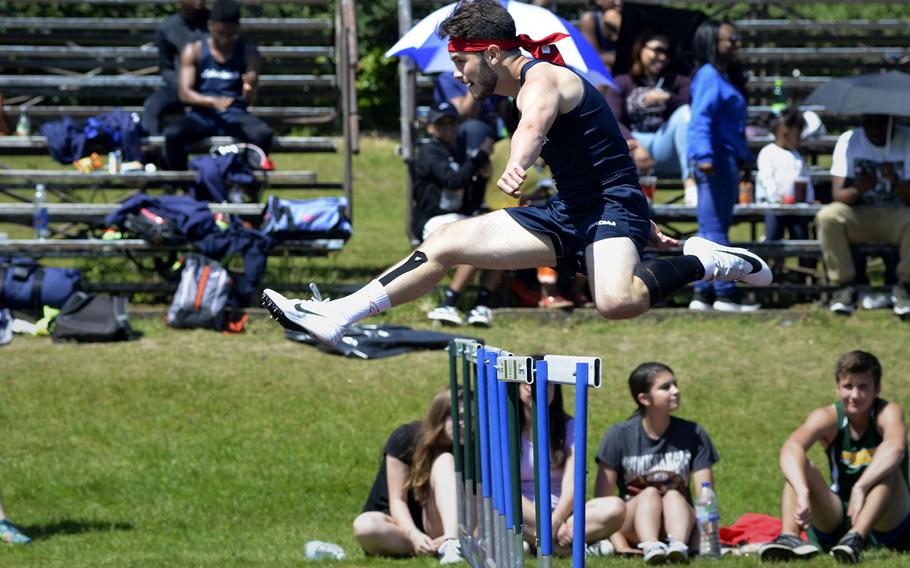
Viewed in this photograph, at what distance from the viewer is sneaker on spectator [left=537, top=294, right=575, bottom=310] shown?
37.0ft

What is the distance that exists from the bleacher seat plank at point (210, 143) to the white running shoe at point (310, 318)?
712cm

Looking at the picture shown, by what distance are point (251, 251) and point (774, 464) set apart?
4.57 meters

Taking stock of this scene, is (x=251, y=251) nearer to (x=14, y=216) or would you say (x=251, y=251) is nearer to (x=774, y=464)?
(x=14, y=216)

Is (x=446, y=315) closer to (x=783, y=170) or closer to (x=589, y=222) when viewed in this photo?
(x=783, y=170)

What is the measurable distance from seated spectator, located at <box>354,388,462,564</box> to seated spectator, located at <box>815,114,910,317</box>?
543 cm

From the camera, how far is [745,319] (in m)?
11.4

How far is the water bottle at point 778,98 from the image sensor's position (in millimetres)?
13117

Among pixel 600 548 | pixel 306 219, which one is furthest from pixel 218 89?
pixel 600 548

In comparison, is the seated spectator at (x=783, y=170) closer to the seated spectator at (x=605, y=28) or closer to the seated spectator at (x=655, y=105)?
the seated spectator at (x=655, y=105)

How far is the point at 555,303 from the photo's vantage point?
1130 centimetres

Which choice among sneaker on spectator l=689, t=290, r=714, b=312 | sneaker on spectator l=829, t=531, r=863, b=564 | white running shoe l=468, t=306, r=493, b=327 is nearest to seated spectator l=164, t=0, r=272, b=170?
white running shoe l=468, t=306, r=493, b=327

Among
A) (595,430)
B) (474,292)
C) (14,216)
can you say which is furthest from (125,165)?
(595,430)

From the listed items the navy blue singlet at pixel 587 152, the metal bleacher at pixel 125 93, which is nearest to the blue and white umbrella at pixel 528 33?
the metal bleacher at pixel 125 93

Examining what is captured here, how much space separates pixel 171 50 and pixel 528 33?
3.95 m
